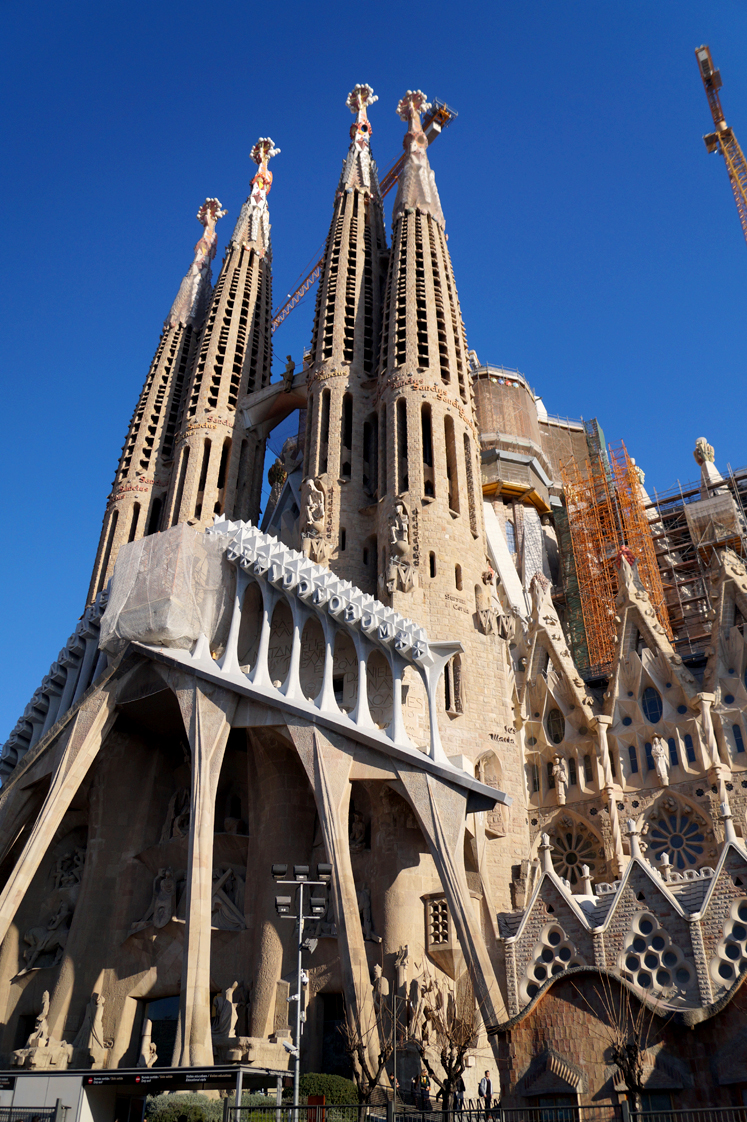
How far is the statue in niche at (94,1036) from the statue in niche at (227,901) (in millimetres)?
3451

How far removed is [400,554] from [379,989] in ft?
36.4

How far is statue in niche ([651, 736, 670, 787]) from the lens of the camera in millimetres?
25344

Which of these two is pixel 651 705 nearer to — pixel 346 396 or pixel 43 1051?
pixel 346 396

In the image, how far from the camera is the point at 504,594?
32.8 m

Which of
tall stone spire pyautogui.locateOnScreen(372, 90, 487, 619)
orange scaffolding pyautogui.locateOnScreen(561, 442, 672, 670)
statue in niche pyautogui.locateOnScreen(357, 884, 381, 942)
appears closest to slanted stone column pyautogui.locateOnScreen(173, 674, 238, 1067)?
statue in niche pyautogui.locateOnScreen(357, 884, 381, 942)

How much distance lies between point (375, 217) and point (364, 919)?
28627mm

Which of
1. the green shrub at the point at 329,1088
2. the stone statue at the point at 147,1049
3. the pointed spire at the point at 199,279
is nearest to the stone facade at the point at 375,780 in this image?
the stone statue at the point at 147,1049

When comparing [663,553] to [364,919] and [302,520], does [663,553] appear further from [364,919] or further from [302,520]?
[364,919]

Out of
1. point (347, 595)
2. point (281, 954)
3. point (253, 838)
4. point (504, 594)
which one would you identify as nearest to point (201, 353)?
point (504, 594)

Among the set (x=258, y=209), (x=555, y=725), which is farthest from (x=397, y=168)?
(x=555, y=725)

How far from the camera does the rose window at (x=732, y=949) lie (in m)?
15.7

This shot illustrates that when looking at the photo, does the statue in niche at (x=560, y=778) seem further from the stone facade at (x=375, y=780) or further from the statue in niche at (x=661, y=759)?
the statue in niche at (x=661, y=759)

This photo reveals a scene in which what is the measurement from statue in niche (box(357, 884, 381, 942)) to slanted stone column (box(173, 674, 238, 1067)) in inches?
132

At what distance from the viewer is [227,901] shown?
2319 cm
